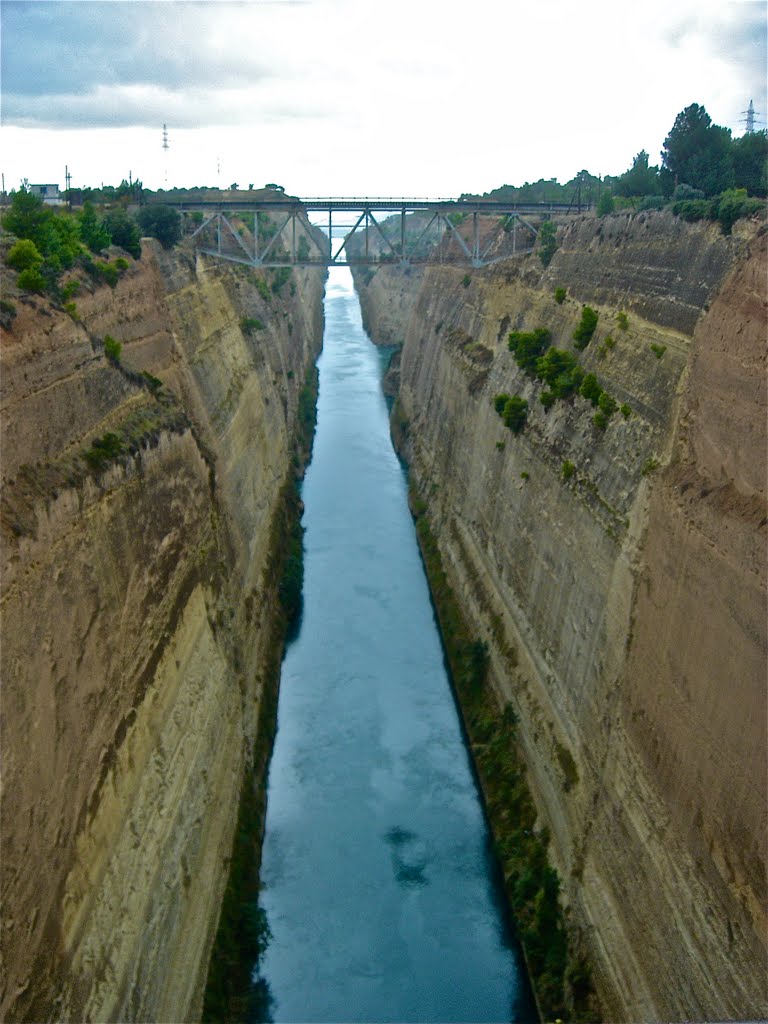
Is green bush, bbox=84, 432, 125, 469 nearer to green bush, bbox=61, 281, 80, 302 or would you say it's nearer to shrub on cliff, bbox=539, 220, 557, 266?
green bush, bbox=61, 281, 80, 302

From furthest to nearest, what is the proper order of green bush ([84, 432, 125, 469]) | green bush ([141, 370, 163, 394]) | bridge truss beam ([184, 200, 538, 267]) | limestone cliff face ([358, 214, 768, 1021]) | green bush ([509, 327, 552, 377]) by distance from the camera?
bridge truss beam ([184, 200, 538, 267])
green bush ([509, 327, 552, 377])
green bush ([141, 370, 163, 394])
green bush ([84, 432, 125, 469])
limestone cliff face ([358, 214, 768, 1021])

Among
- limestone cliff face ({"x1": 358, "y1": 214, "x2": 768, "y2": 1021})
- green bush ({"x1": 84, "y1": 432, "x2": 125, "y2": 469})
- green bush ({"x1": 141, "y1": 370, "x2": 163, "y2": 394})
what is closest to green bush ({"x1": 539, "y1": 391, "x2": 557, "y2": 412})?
limestone cliff face ({"x1": 358, "y1": 214, "x2": 768, "y2": 1021})

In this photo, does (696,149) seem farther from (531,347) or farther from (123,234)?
(123,234)

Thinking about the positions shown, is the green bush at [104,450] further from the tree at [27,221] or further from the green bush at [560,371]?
the green bush at [560,371]

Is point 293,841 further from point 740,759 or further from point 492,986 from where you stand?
point 740,759

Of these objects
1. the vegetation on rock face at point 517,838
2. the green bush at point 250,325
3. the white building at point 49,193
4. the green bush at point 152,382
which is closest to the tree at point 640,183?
the green bush at point 250,325

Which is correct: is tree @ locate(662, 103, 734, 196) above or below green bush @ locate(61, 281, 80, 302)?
above
